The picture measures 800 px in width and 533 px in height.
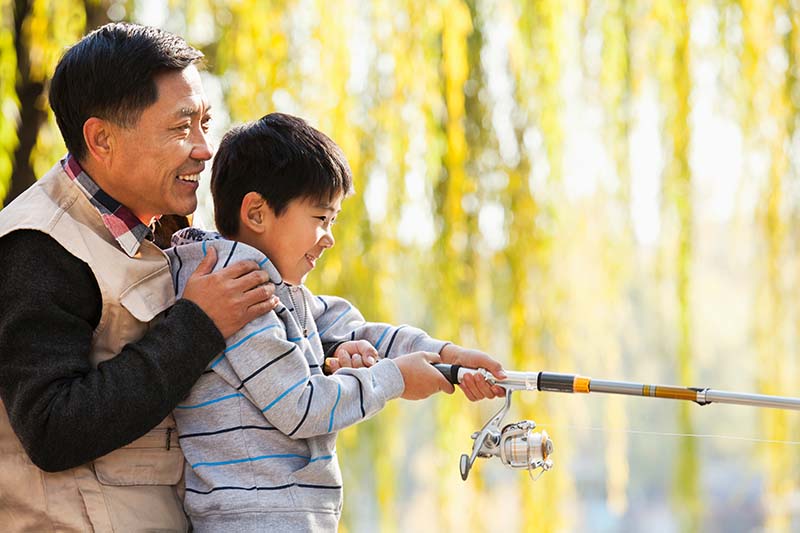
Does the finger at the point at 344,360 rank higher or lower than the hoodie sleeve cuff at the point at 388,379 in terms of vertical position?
higher

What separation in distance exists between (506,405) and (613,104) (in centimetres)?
253

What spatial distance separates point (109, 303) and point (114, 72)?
0.31 metres

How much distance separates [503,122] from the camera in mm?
4047

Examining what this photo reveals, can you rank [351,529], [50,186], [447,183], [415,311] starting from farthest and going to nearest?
[415,311], [351,529], [447,183], [50,186]

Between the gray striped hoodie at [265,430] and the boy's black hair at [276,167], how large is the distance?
0.11 m

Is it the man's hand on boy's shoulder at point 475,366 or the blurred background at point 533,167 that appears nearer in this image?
the man's hand on boy's shoulder at point 475,366

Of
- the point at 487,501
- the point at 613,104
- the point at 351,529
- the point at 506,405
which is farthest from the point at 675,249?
the point at 506,405

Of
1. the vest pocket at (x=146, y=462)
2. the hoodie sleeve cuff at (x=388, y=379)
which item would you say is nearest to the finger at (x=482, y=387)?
the hoodie sleeve cuff at (x=388, y=379)

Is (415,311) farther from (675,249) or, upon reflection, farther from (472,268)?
(675,249)

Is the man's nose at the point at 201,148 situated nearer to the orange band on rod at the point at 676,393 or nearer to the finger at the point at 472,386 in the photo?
the finger at the point at 472,386

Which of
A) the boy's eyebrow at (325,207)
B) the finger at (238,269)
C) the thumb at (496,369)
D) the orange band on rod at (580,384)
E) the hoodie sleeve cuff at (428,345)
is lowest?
the orange band on rod at (580,384)

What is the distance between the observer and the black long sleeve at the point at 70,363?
56.7 inches

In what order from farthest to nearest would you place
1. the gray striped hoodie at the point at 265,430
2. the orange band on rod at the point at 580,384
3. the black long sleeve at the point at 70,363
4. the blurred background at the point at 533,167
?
1. the blurred background at the point at 533,167
2. the orange band on rod at the point at 580,384
3. the gray striped hoodie at the point at 265,430
4. the black long sleeve at the point at 70,363

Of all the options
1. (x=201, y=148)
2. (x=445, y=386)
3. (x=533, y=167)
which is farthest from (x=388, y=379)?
(x=533, y=167)
